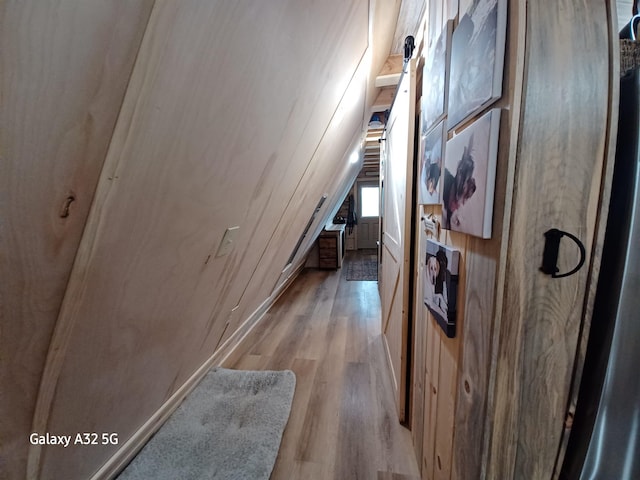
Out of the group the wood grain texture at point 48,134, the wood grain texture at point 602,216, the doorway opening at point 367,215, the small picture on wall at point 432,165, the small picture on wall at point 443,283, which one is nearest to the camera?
the wood grain texture at point 48,134

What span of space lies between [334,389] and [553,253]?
5.83 feet

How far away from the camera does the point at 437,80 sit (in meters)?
0.88

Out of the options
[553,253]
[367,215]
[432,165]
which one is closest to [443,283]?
[553,253]

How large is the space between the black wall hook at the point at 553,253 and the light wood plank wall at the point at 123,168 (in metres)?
0.82

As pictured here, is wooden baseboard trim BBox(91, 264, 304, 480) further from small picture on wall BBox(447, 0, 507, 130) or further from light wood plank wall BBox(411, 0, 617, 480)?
small picture on wall BBox(447, 0, 507, 130)

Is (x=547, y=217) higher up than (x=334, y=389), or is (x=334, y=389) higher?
(x=547, y=217)

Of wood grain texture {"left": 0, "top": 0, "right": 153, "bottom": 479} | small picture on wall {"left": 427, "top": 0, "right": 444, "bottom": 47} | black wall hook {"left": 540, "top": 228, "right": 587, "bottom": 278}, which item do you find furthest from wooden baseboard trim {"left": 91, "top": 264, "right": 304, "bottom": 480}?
small picture on wall {"left": 427, "top": 0, "right": 444, "bottom": 47}

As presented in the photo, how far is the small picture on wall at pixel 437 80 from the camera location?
79cm

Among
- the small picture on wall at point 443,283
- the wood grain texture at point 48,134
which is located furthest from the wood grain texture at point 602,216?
the wood grain texture at point 48,134

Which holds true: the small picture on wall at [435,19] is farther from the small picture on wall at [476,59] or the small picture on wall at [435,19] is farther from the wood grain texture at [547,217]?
the wood grain texture at [547,217]

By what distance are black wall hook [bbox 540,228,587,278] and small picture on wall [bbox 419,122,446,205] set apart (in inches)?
16.7

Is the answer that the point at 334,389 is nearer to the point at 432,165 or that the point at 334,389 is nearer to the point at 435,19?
the point at 432,165

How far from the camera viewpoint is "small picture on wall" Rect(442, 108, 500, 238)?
21.0 inches

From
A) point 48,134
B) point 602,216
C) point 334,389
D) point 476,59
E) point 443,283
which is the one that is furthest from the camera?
point 334,389
